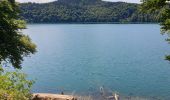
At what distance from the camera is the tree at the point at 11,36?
3044 centimetres

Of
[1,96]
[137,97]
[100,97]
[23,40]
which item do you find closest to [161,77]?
[137,97]

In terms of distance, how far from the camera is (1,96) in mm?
10125

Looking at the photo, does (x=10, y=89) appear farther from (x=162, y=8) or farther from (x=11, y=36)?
(x=11, y=36)

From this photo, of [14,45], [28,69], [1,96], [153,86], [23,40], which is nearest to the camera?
[1,96]

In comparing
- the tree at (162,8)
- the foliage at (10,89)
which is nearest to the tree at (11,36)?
the tree at (162,8)

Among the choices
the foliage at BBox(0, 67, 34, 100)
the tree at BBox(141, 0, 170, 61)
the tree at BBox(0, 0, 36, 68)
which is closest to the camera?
the foliage at BBox(0, 67, 34, 100)

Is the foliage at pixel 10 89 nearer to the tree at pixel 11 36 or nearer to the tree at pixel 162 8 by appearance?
the tree at pixel 162 8

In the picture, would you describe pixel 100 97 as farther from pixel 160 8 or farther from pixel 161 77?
pixel 160 8

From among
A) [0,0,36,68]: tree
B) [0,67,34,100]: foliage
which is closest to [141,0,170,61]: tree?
[0,67,34,100]: foliage

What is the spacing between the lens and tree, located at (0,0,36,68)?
30.4 m

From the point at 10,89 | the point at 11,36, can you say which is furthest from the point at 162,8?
the point at 11,36

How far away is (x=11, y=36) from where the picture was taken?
103 ft

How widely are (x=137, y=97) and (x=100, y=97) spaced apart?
5.27 metres

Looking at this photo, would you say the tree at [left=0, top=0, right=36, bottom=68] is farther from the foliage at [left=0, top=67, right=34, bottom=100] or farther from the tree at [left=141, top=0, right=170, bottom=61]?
the foliage at [left=0, top=67, right=34, bottom=100]
